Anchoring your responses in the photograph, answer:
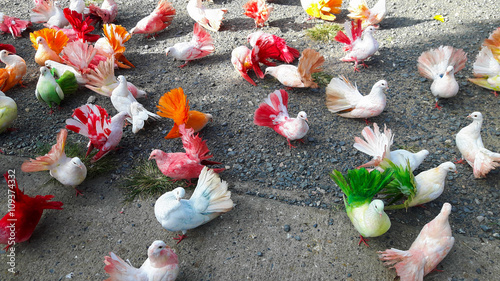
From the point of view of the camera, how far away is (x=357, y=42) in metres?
3.72

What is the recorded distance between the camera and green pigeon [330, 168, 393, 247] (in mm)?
2180

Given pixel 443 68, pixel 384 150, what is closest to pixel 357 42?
pixel 443 68

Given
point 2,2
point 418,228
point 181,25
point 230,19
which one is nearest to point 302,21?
point 230,19

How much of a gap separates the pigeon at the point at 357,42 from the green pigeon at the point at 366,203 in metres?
1.81

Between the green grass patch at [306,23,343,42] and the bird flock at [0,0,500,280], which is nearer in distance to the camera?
the bird flock at [0,0,500,280]

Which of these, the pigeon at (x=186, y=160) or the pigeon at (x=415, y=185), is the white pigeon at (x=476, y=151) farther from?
the pigeon at (x=186, y=160)

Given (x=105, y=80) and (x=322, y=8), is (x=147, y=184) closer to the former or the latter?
(x=105, y=80)

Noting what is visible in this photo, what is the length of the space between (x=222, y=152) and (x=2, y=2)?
5279 millimetres

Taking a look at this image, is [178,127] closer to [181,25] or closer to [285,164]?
[285,164]

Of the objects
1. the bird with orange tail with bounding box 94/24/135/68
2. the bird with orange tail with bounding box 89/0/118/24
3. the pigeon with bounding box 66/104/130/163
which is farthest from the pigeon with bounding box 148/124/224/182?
the bird with orange tail with bounding box 89/0/118/24

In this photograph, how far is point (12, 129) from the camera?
339cm

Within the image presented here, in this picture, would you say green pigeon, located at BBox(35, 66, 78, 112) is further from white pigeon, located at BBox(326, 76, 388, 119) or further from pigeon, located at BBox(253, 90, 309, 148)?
white pigeon, located at BBox(326, 76, 388, 119)

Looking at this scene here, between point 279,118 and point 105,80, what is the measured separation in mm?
1852

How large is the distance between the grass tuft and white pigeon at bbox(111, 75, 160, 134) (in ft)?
1.59
